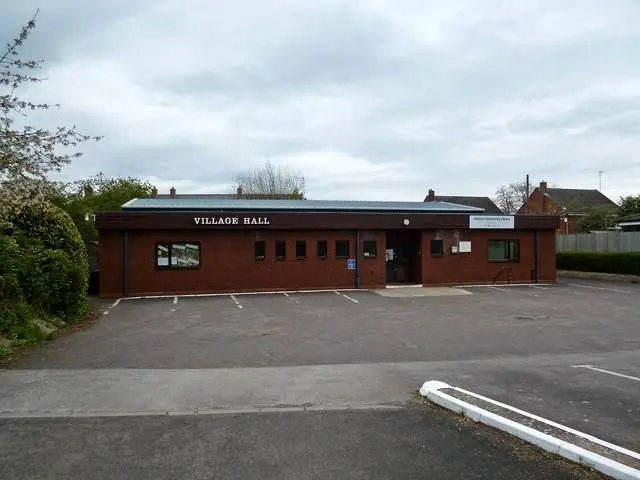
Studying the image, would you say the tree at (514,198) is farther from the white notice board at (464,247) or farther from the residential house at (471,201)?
the white notice board at (464,247)

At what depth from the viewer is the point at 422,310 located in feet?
51.6

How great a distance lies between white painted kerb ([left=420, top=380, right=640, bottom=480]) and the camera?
161 inches

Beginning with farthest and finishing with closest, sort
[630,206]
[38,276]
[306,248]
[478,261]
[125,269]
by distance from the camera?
[630,206], [478,261], [306,248], [125,269], [38,276]

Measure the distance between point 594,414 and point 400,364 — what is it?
3320mm

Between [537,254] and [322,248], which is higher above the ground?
[322,248]

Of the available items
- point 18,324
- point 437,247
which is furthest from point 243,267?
point 18,324

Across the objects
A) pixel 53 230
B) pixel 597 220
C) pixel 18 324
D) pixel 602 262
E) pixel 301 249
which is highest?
pixel 597 220

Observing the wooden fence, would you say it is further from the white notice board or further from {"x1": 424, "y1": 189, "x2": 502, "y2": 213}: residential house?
{"x1": 424, "y1": 189, "x2": 502, "y2": 213}: residential house

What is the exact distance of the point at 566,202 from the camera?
60.1 metres

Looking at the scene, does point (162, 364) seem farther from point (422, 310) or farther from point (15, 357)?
point (422, 310)

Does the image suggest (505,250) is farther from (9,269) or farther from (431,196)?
(431,196)

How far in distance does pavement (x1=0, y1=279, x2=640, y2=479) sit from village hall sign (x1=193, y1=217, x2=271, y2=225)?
712cm

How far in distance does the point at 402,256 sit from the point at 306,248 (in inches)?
201

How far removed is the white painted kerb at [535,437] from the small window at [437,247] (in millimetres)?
17558
